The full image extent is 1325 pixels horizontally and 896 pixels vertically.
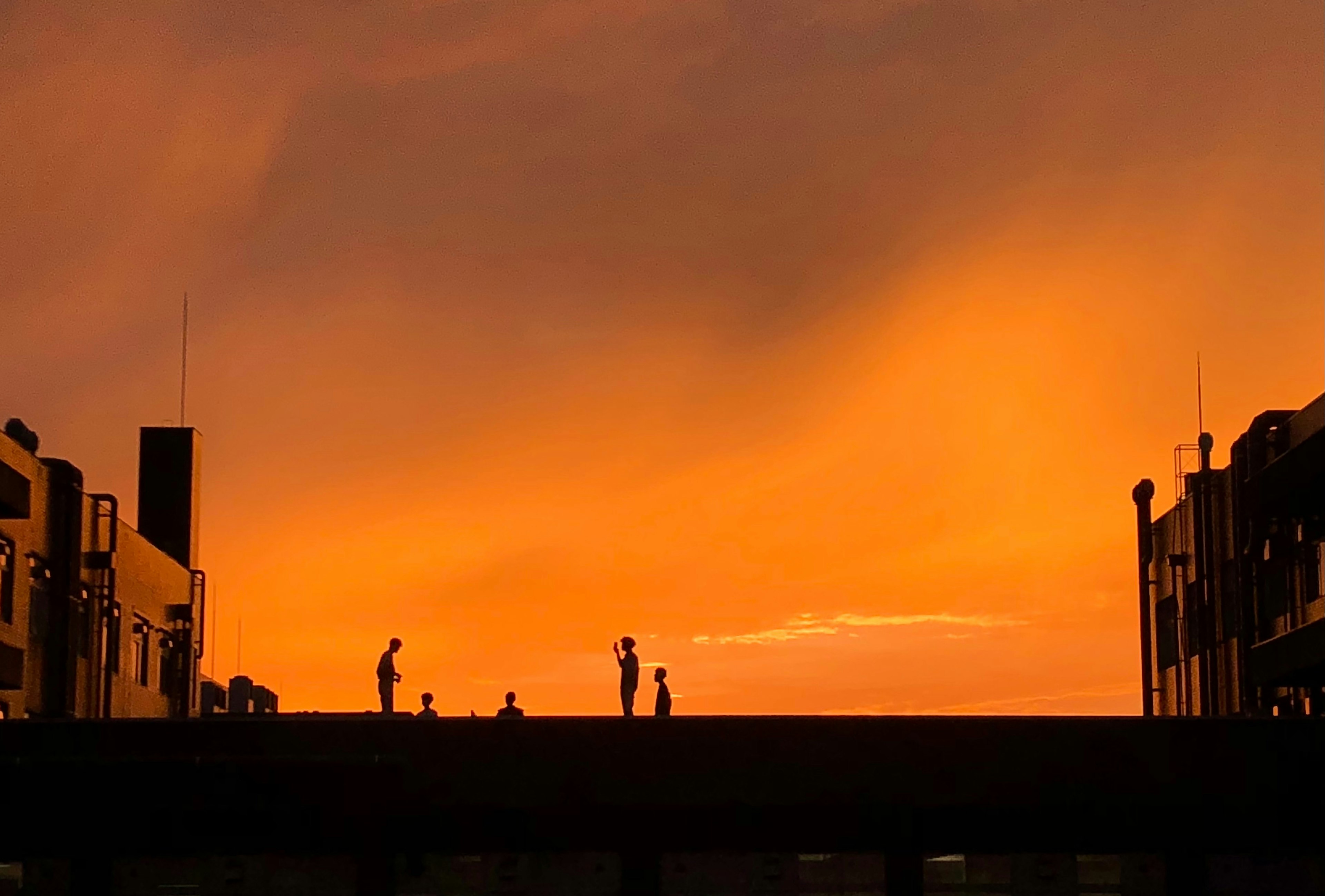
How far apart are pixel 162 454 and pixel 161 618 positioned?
812 centimetres

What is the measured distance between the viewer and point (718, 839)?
107 feet

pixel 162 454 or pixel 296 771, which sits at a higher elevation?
pixel 162 454

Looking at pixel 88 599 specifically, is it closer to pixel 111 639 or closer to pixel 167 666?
pixel 111 639

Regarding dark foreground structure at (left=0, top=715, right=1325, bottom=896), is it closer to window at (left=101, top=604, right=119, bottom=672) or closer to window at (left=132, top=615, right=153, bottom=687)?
window at (left=101, top=604, right=119, bottom=672)

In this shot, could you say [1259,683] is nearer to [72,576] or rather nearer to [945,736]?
[945,736]

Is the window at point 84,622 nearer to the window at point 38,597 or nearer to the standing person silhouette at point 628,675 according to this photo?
the window at point 38,597

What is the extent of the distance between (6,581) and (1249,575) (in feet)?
92.5

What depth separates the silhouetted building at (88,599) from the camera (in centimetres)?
4428

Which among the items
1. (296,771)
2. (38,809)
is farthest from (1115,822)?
(38,809)

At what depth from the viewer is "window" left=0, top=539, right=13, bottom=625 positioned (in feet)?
144

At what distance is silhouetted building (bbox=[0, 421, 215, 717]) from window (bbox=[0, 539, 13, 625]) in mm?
32

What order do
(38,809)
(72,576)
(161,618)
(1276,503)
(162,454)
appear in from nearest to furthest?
(38,809)
(1276,503)
(72,576)
(161,618)
(162,454)

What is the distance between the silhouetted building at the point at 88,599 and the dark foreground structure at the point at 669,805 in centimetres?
1082

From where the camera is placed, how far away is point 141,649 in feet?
184
